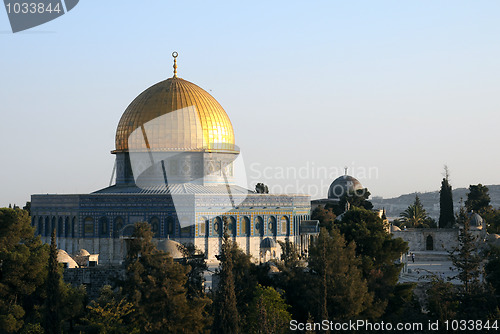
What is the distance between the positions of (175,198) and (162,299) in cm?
1491

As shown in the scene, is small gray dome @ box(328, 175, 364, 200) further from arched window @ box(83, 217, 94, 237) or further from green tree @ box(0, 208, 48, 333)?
green tree @ box(0, 208, 48, 333)

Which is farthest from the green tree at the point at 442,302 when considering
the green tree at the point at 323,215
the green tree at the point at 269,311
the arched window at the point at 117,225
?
the green tree at the point at 323,215

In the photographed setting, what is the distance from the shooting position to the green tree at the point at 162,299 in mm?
26516

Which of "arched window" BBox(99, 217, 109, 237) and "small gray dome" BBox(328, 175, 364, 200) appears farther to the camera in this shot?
"small gray dome" BBox(328, 175, 364, 200)

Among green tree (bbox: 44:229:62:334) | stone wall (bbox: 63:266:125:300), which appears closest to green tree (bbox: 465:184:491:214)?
stone wall (bbox: 63:266:125:300)

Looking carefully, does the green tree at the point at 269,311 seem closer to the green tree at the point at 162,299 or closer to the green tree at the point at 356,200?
the green tree at the point at 162,299

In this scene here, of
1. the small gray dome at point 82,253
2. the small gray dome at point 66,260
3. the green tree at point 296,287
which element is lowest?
the green tree at point 296,287

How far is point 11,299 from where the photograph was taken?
29.2 m

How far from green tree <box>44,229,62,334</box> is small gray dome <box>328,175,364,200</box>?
39864mm

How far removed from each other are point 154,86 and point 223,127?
4.18 m

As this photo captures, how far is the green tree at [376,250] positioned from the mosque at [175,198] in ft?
29.0

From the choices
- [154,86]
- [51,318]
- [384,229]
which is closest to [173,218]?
[154,86]

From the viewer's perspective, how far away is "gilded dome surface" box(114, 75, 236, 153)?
44719mm

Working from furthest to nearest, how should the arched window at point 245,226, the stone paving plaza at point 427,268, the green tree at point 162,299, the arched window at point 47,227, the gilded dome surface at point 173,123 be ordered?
the gilded dome surface at point 173,123, the arched window at point 47,227, the arched window at point 245,226, the stone paving plaza at point 427,268, the green tree at point 162,299
